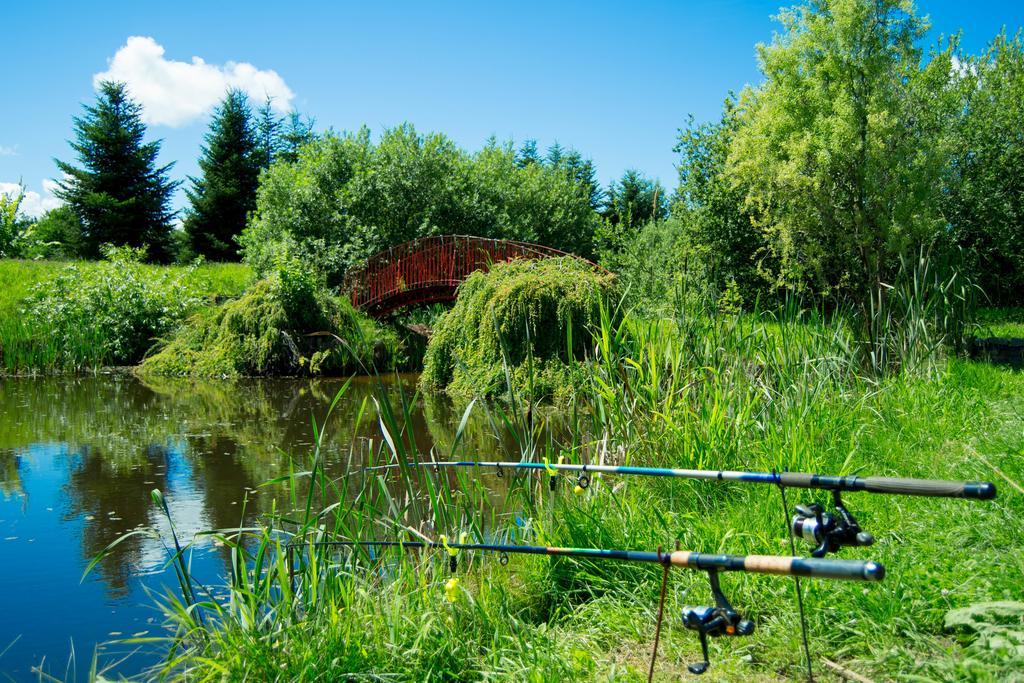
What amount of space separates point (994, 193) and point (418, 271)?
11049mm

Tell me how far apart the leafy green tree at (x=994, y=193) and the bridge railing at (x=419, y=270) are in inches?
290

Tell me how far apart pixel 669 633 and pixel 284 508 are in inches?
161

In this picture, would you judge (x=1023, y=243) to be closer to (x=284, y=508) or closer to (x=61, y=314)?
(x=284, y=508)

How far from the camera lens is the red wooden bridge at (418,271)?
16438 millimetres

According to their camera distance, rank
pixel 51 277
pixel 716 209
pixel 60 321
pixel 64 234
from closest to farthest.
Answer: pixel 716 209
pixel 60 321
pixel 51 277
pixel 64 234

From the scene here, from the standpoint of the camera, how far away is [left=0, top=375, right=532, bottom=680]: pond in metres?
4.29

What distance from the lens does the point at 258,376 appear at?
15922mm

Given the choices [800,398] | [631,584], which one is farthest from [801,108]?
[631,584]

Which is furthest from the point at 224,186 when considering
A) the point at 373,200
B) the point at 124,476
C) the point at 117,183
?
the point at 124,476

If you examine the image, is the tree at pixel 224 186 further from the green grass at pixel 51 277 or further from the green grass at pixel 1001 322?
the green grass at pixel 1001 322

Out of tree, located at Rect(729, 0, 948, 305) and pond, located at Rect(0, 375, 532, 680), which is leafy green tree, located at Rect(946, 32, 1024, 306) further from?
pond, located at Rect(0, 375, 532, 680)

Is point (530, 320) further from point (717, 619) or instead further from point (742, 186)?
point (717, 619)

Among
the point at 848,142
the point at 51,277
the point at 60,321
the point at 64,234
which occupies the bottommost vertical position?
the point at 60,321

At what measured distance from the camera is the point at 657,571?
10.5 ft
